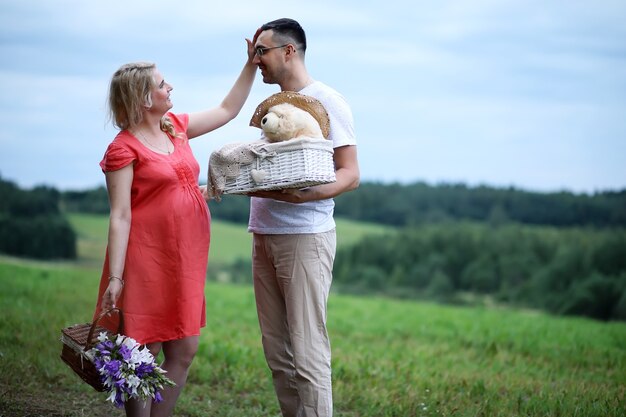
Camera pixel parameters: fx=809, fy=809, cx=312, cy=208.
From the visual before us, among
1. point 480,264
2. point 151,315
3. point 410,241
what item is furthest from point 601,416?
point 410,241

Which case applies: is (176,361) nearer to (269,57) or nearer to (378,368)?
(269,57)

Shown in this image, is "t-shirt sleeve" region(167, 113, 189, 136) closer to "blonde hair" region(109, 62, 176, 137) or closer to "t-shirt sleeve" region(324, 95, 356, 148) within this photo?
"blonde hair" region(109, 62, 176, 137)

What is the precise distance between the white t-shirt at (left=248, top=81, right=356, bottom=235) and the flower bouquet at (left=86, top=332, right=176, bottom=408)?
88cm

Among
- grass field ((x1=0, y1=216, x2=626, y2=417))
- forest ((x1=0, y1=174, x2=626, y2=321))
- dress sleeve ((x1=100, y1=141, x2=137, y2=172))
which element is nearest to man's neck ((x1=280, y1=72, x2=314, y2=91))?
dress sleeve ((x1=100, y1=141, x2=137, y2=172))

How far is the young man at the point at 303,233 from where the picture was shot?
4.12 metres

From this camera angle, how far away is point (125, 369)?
400 centimetres

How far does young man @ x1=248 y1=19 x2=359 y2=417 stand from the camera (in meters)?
4.12

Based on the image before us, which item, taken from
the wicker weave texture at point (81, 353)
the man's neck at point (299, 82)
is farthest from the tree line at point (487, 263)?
the wicker weave texture at point (81, 353)

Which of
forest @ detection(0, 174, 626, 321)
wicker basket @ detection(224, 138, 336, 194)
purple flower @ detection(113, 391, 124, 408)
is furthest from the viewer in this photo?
forest @ detection(0, 174, 626, 321)

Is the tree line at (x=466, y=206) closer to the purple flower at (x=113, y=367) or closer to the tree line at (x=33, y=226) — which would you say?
the tree line at (x=33, y=226)

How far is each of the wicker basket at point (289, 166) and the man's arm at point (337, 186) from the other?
0.36ft

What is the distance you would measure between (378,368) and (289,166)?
12.4 feet

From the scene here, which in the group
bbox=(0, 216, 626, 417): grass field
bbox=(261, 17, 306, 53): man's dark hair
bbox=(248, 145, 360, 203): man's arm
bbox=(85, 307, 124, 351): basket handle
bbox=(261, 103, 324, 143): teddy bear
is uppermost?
bbox=(261, 17, 306, 53): man's dark hair

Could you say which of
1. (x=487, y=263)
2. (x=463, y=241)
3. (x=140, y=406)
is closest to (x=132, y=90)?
(x=140, y=406)
